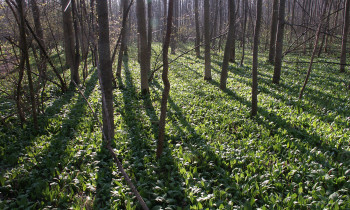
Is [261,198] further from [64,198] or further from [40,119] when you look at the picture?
[40,119]

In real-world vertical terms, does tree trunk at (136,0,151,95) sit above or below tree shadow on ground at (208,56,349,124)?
above

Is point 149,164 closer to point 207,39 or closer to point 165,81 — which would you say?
point 165,81

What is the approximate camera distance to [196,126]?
19.0ft

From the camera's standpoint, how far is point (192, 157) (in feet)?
14.2

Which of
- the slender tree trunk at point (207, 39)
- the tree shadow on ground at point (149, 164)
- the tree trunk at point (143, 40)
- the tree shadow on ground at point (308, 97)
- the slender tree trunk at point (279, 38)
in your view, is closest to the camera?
the tree shadow on ground at point (149, 164)

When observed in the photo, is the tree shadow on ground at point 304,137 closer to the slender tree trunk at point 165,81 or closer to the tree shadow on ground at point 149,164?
the tree shadow on ground at point 149,164

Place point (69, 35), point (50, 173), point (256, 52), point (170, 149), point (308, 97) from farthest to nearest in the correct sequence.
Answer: point (69, 35) < point (308, 97) < point (256, 52) < point (170, 149) < point (50, 173)

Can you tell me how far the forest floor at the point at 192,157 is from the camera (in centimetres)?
327

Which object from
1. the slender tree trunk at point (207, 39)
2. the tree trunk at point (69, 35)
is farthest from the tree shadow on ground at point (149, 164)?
the slender tree trunk at point (207, 39)

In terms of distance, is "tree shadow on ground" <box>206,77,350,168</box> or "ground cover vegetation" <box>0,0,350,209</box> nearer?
"ground cover vegetation" <box>0,0,350,209</box>

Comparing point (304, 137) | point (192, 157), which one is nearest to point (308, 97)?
point (304, 137)

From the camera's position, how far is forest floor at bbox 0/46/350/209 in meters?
3.27

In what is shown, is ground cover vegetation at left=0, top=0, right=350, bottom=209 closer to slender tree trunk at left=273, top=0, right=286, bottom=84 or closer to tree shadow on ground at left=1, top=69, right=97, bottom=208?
tree shadow on ground at left=1, top=69, right=97, bottom=208

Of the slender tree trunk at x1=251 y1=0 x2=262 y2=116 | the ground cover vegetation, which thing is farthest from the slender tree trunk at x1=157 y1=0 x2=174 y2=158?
the slender tree trunk at x1=251 y1=0 x2=262 y2=116
